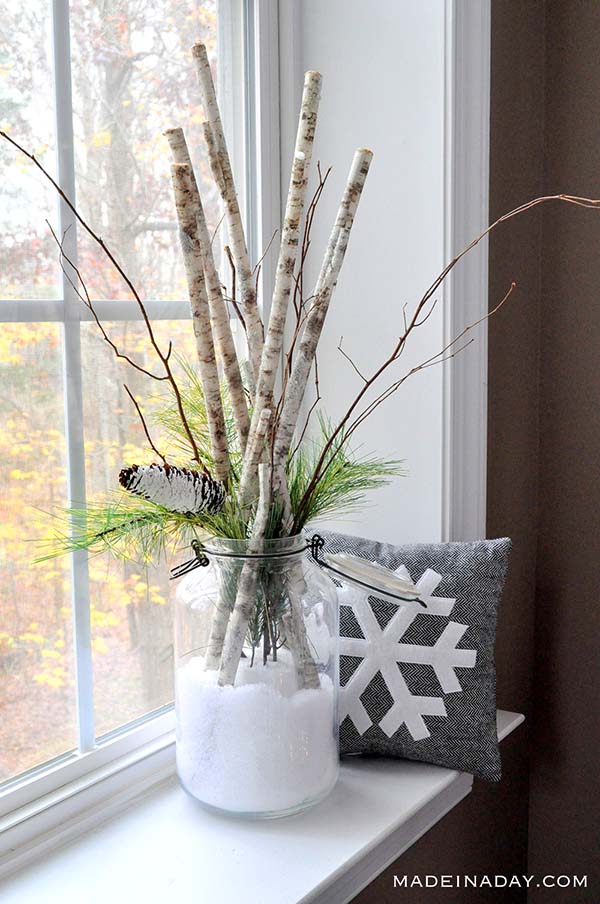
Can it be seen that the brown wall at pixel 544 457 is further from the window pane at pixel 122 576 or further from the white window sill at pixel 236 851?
the window pane at pixel 122 576

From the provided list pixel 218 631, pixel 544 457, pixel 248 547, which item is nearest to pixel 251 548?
pixel 248 547

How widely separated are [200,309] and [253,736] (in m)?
0.47

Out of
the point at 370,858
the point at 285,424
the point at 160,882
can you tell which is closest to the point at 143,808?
the point at 160,882

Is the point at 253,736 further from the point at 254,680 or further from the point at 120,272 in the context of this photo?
the point at 120,272

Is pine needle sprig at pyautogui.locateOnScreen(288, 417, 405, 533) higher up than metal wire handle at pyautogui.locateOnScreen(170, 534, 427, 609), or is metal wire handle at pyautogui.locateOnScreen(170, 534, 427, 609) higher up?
pine needle sprig at pyautogui.locateOnScreen(288, 417, 405, 533)

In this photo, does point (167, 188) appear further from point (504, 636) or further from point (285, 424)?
point (504, 636)

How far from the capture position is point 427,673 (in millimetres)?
1209

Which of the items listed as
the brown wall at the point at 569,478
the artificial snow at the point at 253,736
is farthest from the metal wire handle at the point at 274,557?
the brown wall at the point at 569,478

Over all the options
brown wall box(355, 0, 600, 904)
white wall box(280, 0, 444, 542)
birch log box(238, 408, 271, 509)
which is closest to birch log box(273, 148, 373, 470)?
birch log box(238, 408, 271, 509)

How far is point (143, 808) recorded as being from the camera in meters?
1.14

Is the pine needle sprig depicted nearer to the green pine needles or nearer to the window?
the green pine needles

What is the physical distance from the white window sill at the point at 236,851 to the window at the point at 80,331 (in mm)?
114

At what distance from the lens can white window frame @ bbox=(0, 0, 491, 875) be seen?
113 cm

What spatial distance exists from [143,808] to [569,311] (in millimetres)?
1043
